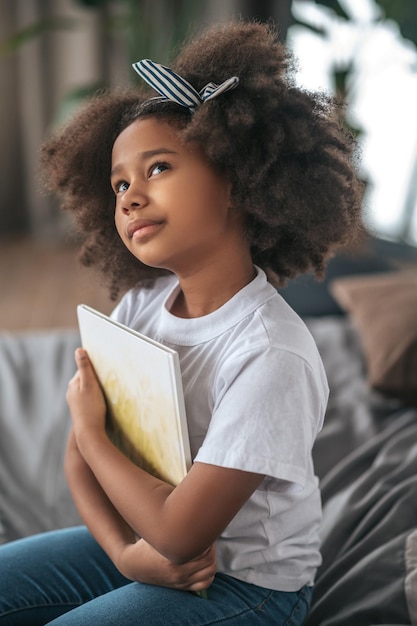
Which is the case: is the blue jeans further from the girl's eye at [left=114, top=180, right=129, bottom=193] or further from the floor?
the floor

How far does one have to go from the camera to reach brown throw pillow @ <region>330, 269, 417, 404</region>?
1746 mm

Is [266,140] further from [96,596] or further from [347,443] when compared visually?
[347,443]

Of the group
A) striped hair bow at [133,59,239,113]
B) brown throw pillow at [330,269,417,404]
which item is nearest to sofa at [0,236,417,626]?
brown throw pillow at [330,269,417,404]

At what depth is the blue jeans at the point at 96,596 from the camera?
0.91 meters

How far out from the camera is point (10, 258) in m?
3.94

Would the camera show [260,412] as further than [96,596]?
No

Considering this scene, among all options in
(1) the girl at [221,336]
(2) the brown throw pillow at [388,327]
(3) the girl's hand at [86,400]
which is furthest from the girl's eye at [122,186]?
(2) the brown throw pillow at [388,327]

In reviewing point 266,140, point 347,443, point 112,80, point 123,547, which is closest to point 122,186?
point 266,140

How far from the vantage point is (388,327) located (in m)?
1.83

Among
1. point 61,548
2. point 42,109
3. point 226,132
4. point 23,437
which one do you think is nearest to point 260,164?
point 226,132

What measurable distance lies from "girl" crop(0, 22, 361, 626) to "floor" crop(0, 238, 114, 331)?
6.10 ft

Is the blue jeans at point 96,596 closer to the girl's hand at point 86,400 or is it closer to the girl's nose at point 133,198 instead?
the girl's hand at point 86,400

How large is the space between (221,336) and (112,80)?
3274 mm

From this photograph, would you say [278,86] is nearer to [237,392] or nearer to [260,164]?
[260,164]
